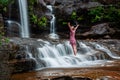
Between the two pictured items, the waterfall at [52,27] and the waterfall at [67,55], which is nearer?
the waterfall at [67,55]

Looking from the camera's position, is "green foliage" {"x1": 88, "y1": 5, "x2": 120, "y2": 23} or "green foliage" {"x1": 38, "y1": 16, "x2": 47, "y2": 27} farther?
"green foliage" {"x1": 88, "y1": 5, "x2": 120, "y2": 23}

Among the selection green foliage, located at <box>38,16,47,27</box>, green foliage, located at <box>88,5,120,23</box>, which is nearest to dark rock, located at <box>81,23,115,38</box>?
green foliage, located at <box>88,5,120,23</box>

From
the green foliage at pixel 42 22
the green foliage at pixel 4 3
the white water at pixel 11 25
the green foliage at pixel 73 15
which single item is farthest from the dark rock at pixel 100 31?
the green foliage at pixel 4 3

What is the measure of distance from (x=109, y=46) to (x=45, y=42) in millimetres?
4452

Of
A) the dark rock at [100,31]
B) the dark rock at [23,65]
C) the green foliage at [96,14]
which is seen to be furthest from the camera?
the green foliage at [96,14]

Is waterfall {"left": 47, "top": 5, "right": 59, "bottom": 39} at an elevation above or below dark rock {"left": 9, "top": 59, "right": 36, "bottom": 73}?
below

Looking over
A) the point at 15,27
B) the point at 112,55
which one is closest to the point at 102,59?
the point at 112,55

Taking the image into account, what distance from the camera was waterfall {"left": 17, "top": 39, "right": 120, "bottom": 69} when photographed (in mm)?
18219

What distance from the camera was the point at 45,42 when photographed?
2105 cm

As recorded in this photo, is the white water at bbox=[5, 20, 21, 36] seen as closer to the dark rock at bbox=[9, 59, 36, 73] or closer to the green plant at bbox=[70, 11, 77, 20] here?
the green plant at bbox=[70, 11, 77, 20]

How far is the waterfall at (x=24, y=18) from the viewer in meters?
27.2

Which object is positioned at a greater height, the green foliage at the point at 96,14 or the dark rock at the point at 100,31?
the green foliage at the point at 96,14

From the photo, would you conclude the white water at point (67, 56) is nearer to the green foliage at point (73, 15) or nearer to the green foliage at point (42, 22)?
the green foliage at point (42, 22)

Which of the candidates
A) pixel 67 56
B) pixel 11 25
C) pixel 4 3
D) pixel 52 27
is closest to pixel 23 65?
pixel 67 56
